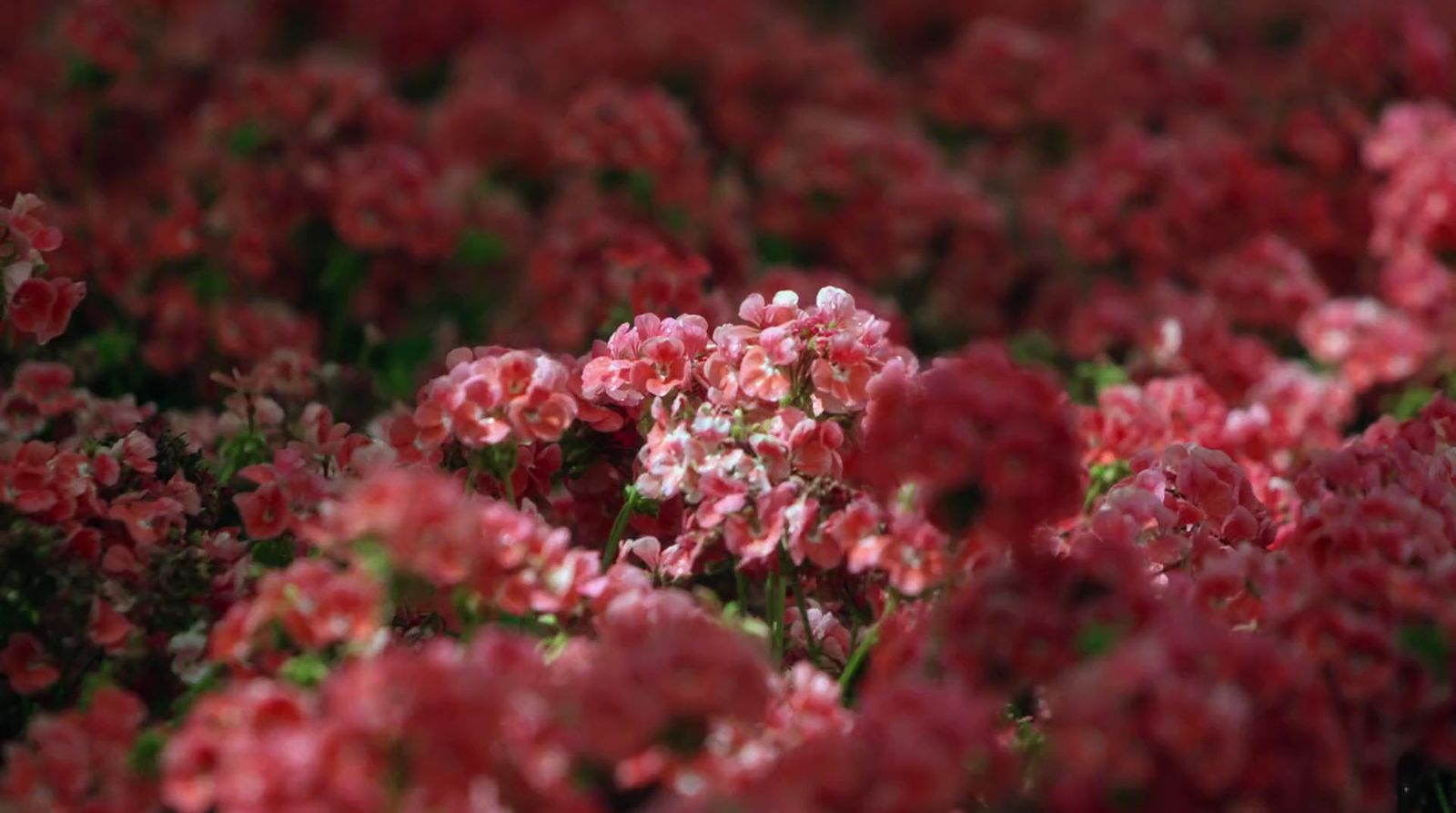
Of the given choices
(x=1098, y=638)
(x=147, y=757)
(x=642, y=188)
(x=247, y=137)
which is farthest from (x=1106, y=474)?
(x=247, y=137)

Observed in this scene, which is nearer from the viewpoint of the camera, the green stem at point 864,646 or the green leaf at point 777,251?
the green stem at point 864,646

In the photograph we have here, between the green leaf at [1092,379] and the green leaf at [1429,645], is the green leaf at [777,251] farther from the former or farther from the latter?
the green leaf at [1429,645]

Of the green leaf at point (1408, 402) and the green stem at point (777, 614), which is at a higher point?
the green leaf at point (1408, 402)

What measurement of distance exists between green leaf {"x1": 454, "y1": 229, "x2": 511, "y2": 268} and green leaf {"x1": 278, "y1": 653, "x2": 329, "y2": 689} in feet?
7.83

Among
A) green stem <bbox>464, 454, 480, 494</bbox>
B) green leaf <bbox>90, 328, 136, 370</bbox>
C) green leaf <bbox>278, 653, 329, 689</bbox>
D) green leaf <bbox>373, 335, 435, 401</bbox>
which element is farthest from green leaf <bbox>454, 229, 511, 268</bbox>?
green leaf <bbox>278, 653, 329, 689</bbox>

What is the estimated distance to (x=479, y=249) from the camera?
424cm

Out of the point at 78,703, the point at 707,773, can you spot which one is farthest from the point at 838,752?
the point at 78,703

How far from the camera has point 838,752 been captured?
5.77ft

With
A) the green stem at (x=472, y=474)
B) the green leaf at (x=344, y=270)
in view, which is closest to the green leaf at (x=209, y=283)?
the green leaf at (x=344, y=270)

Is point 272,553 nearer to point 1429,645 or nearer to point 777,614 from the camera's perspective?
point 777,614

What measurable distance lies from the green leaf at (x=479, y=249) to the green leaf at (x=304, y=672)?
2.39 meters

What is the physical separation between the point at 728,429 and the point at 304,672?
2.50 feet

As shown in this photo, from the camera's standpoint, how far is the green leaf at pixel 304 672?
195 cm

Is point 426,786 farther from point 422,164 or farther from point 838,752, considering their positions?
point 422,164
